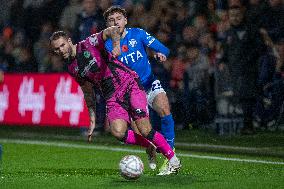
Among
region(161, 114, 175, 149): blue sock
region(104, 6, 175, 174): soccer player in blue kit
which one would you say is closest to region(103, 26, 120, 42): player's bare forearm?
region(104, 6, 175, 174): soccer player in blue kit

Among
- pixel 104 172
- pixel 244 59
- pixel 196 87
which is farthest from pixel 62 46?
pixel 196 87

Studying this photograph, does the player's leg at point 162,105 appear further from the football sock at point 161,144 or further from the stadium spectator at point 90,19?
the stadium spectator at point 90,19

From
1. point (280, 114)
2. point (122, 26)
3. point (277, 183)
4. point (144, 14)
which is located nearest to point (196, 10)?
point (144, 14)

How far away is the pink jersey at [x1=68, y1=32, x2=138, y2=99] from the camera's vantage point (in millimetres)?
11109

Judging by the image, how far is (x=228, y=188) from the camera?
9648 mm

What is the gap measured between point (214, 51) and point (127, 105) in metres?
7.33

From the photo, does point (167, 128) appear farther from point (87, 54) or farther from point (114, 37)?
point (114, 37)

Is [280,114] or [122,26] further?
[280,114]

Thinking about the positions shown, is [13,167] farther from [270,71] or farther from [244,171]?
[270,71]

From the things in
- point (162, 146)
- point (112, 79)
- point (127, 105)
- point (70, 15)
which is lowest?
point (162, 146)

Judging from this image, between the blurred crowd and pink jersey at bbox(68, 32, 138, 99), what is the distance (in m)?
5.82

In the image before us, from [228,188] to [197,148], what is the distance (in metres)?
6.66

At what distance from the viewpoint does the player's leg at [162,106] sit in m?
12.1

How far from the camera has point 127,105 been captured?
11.1 meters
